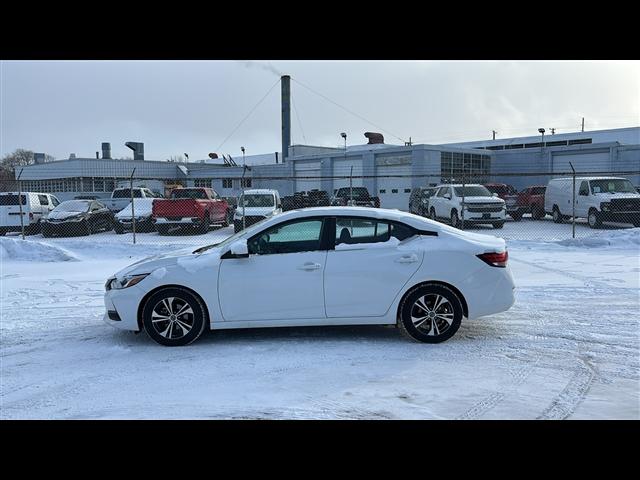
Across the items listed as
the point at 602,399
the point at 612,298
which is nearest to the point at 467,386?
the point at 602,399

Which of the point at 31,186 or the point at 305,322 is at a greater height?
the point at 31,186

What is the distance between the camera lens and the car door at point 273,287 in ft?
20.1

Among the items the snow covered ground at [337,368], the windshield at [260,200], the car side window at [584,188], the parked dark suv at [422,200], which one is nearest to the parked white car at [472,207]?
the parked dark suv at [422,200]

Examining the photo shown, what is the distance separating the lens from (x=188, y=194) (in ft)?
70.0

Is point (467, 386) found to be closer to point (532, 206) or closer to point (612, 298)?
point (612, 298)

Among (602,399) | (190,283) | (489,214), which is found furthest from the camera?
(489,214)

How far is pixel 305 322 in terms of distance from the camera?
6.21 m

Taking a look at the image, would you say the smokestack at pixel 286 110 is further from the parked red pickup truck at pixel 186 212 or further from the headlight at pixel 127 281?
the headlight at pixel 127 281

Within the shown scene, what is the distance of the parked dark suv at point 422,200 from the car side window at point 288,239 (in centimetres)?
1766

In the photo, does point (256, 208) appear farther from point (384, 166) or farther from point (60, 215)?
point (384, 166)

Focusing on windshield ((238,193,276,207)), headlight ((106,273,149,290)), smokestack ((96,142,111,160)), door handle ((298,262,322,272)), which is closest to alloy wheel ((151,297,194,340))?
headlight ((106,273,149,290))

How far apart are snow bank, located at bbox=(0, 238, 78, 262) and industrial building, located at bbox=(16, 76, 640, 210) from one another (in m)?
13.4

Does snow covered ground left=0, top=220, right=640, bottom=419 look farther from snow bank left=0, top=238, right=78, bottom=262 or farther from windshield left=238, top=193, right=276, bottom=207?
windshield left=238, top=193, right=276, bottom=207
